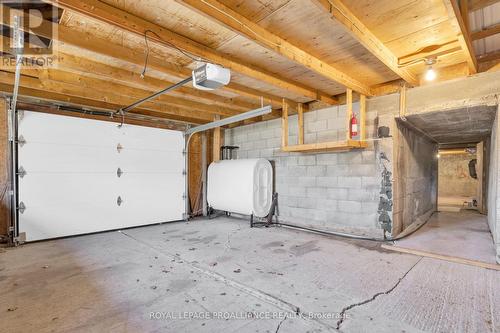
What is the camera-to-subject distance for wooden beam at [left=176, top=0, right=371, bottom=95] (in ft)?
5.99

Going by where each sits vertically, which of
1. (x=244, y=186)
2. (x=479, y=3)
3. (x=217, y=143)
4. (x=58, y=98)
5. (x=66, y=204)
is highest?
(x=479, y=3)

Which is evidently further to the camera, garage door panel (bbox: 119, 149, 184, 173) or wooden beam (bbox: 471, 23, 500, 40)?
garage door panel (bbox: 119, 149, 184, 173)

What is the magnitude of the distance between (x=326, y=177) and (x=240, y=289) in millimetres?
2617

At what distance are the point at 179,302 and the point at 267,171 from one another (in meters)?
3.19

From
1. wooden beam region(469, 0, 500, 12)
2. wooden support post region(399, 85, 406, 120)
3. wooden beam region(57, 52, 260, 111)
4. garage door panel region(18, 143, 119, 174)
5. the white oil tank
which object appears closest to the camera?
wooden beam region(469, 0, 500, 12)

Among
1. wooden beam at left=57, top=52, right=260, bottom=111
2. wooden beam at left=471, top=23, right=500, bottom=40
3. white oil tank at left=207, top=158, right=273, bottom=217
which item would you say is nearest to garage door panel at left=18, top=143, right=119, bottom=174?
wooden beam at left=57, top=52, right=260, bottom=111

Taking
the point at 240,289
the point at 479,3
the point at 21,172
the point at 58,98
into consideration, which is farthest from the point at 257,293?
the point at 58,98

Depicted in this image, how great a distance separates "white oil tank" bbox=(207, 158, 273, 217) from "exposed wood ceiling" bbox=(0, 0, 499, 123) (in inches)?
56.2

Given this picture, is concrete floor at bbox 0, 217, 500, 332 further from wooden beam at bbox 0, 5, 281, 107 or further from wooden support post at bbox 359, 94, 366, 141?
wooden beam at bbox 0, 5, 281, 107

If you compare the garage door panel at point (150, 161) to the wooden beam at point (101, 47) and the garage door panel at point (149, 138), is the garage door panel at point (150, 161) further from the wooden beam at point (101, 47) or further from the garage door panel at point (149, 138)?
the wooden beam at point (101, 47)

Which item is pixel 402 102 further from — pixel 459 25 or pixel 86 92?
pixel 86 92

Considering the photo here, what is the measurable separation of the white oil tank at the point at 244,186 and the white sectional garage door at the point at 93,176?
868 millimetres

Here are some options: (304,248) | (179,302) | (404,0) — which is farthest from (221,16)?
(304,248)

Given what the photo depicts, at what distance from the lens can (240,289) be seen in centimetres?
213
